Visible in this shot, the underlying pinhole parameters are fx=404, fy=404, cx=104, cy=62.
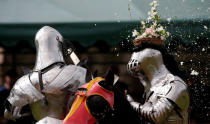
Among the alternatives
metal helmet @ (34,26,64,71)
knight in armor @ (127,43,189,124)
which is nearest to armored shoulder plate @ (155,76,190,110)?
knight in armor @ (127,43,189,124)

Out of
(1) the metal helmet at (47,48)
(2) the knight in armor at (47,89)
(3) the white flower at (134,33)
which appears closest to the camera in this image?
(2) the knight in armor at (47,89)

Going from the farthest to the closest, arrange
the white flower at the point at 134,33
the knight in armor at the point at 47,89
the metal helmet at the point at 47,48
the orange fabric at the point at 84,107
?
the white flower at the point at 134,33, the metal helmet at the point at 47,48, the knight in armor at the point at 47,89, the orange fabric at the point at 84,107

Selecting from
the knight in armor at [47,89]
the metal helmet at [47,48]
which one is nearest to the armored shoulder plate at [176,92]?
the knight in armor at [47,89]

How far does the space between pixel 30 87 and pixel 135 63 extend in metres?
0.65

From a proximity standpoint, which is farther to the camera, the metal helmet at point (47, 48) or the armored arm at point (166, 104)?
the metal helmet at point (47, 48)

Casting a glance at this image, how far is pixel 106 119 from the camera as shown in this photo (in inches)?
82.9

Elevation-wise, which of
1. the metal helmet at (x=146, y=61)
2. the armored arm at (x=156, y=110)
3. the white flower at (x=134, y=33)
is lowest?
the armored arm at (x=156, y=110)

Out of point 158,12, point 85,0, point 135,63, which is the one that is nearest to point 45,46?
point 135,63

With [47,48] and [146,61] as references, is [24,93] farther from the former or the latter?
[146,61]

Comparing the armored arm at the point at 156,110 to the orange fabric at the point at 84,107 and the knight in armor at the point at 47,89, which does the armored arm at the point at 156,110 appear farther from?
the knight in armor at the point at 47,89

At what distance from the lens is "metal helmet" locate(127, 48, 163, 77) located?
8.06 feet

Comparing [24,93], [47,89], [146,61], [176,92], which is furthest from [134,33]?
[24,93]

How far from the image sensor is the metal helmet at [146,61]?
8.06 ft

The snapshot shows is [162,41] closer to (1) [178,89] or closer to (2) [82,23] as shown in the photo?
(1) [178,89]
